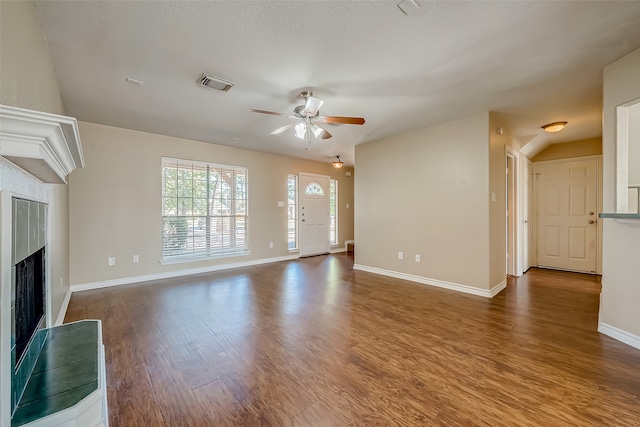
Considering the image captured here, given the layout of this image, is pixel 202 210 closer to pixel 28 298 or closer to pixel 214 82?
pixel 214 82

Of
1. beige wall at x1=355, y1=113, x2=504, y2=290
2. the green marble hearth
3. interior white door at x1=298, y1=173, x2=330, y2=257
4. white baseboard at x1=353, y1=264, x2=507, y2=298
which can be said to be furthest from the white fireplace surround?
interior white door at x1=298, y1=173, x2=330, y2=257

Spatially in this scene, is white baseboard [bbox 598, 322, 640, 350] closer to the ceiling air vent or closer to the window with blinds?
the ceiling air vent

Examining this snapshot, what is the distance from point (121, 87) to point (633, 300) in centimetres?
509

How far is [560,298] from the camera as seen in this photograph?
336 cm

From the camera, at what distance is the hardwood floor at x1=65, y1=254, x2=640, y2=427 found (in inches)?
57.6

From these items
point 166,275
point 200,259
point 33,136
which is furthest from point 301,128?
point 166,275

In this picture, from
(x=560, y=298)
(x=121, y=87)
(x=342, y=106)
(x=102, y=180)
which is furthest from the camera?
(x=102, y=180)

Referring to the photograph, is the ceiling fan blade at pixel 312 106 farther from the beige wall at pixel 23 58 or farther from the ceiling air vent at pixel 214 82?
the beige wall at pixel 23 58

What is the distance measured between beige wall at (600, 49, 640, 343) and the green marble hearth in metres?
3.73

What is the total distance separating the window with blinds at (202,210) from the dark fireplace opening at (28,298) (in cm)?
276

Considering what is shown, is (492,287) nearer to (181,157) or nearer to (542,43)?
(542,43)

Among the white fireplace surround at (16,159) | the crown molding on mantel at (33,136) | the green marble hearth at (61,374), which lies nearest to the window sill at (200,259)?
the green marble hearth at (61,374)

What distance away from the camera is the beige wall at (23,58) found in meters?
1.17

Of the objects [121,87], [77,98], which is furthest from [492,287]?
[77,98]
